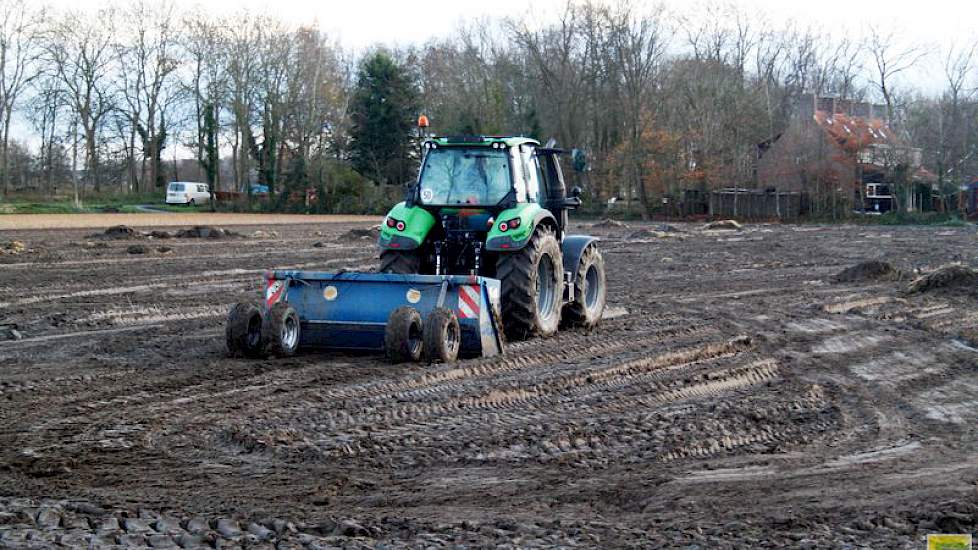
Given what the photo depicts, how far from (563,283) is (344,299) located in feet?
8.93

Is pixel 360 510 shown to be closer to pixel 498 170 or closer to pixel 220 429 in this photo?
pixel 220 429

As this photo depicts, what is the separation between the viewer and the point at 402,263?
1070 cm

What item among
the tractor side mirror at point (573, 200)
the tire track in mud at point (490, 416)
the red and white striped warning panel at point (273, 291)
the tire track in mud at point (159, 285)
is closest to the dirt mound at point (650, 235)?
the tire track in mud at point (159, 285)

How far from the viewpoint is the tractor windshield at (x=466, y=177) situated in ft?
35.6

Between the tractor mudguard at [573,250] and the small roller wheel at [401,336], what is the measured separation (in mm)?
3003

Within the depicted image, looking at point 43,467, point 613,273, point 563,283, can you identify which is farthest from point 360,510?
point 613,273

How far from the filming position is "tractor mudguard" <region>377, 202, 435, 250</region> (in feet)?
34.4

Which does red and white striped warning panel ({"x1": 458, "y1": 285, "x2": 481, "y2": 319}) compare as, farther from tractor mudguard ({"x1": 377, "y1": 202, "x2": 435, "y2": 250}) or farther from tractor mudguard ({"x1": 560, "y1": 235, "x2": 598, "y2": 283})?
tractor mudguard ({"x1": 560, "y1": 235, "x2": 598, "y2": 283})

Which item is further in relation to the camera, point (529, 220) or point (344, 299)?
point (529, 220)

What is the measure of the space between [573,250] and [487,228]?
1.51 metres

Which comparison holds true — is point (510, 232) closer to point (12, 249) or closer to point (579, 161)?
point (579, 161)

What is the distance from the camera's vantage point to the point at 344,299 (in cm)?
973

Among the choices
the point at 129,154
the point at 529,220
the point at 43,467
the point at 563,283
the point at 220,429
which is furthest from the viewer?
the point at 129,154

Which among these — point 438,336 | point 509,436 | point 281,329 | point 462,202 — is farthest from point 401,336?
point 509,436
